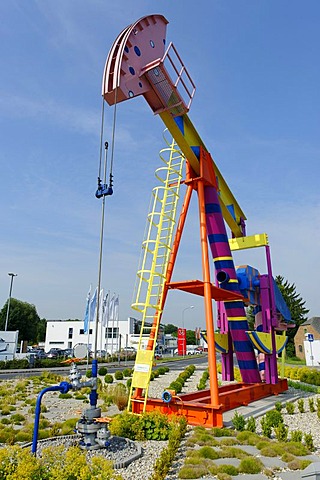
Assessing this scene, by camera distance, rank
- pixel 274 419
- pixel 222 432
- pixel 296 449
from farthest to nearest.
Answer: pixel 274 419 < pixel 222 432 < pixel 296 449

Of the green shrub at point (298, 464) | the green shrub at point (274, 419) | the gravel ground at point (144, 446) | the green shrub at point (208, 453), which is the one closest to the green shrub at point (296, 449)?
the gravel ground at point (144, 446)

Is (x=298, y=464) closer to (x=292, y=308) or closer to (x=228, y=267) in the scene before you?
(x=228, y=267)

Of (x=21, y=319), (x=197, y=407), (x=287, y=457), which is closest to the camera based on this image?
(x=287, y=457)

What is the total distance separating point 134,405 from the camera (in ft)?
32.2

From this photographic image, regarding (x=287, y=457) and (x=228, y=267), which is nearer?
(x=287, y=457)

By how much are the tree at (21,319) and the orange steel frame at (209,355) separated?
56.3 meters

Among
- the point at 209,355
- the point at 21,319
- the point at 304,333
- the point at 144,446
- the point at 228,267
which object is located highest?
the point at 21,319

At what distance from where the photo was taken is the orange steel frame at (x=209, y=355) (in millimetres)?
9164

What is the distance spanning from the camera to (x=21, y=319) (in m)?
63.5

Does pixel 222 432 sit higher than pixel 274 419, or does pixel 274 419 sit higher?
pixel 274 419

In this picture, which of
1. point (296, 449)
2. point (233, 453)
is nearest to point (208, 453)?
point (233, 453)

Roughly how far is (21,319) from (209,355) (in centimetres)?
5972

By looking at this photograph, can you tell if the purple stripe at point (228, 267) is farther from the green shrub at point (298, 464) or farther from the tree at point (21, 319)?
the tree at point (21, 319)

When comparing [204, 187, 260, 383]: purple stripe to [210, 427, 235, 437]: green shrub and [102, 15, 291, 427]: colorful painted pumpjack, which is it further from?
[210, 427, 235, 437]: green shrub
